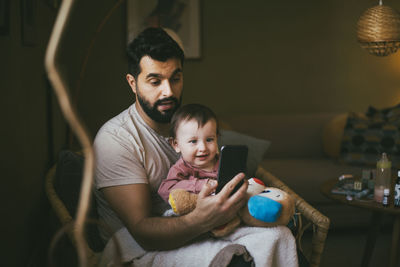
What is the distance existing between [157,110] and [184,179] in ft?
0.98

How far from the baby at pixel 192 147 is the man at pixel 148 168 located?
9cm

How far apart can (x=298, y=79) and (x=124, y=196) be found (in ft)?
9.98

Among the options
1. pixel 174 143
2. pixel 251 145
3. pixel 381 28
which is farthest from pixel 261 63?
pixel 174 143

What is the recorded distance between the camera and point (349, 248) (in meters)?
2.79

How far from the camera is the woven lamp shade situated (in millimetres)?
2467

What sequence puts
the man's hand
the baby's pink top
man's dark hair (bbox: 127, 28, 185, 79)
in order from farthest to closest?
man's dark hair (bbox: 127, 28, 185, 79), the baby's pink top, the man's hand

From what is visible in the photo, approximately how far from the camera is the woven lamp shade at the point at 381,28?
8.09 ft

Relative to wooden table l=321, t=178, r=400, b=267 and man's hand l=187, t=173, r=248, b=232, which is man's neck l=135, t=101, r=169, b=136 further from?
wooden table l=321, t=178, r=400, b=267

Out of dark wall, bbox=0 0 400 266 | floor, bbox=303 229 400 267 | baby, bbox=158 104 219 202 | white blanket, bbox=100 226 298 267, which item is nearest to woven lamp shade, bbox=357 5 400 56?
floor, bbox=303 229 400 267

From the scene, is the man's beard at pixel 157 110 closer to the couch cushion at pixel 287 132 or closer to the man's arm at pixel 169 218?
the man's arm at pixel 169 218

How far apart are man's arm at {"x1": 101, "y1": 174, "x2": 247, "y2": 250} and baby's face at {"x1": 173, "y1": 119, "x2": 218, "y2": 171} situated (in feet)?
0.57

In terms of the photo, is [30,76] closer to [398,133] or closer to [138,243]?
[138,243]

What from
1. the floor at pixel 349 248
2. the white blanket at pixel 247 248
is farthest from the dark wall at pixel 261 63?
the white blanket at pixel 247 248

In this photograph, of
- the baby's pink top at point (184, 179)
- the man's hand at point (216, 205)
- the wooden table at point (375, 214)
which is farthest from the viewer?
the wooden table at point (375, 214)
